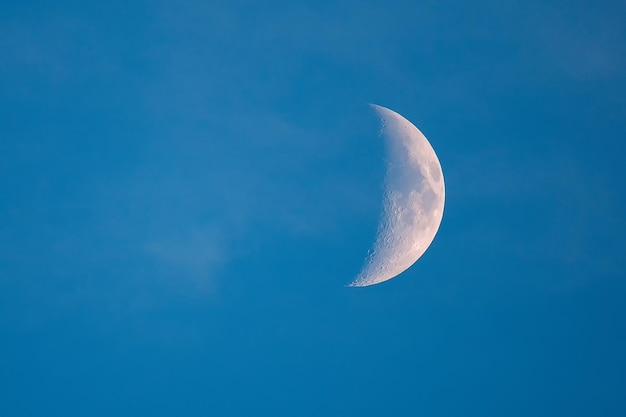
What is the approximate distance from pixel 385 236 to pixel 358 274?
57 cm

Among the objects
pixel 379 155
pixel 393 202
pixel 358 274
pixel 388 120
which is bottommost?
pixel 358 274

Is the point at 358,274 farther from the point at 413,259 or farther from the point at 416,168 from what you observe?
the point at 416,168

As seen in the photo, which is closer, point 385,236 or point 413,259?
point 385,236

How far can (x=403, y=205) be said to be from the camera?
6.68 m

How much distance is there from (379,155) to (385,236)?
38.4 inches

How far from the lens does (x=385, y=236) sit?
6637mm

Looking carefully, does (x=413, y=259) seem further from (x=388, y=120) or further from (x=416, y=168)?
(x=388, y=120)

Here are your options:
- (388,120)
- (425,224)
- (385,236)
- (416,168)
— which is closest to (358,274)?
(385,236)

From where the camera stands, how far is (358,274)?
6.79 metres

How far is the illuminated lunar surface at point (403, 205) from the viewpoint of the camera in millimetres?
6672

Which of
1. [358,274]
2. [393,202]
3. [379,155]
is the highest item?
[379,155]

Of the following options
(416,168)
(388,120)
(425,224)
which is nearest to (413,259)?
(425,224)

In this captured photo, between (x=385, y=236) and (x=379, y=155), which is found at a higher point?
(x=379, y=155)

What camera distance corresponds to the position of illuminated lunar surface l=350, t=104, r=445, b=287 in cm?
667
